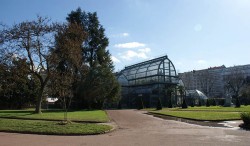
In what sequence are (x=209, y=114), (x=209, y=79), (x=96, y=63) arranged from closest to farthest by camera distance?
(x=209, y=114) → (x=96, y=63) → (x=209, y=79)

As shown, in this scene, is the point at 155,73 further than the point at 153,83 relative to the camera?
Yes

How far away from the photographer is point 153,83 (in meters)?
75.2

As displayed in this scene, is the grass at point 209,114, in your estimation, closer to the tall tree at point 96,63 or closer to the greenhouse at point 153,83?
the tall tree at point 96,63

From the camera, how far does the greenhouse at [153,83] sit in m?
74.9

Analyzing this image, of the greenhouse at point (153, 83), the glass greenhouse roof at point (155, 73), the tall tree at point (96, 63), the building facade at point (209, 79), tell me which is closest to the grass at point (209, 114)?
the tall tree at point (96, 63)

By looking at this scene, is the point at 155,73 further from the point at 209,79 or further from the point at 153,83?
the point at 209,79

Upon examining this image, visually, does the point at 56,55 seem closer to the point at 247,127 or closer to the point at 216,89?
the point at 247,127

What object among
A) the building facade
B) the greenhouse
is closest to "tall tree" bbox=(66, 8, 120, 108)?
the greenhouse

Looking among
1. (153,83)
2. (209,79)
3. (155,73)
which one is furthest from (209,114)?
(209,79)

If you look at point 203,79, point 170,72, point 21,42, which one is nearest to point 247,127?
point 21,42

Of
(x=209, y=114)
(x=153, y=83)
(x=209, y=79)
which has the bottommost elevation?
(x=209, y=114)

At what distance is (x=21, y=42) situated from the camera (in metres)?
36.3

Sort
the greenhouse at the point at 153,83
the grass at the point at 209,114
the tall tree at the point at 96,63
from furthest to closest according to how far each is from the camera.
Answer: the greenhouse at the point at 153,83
the tall tree at the point at 96,63
the grass at the point at 209,114

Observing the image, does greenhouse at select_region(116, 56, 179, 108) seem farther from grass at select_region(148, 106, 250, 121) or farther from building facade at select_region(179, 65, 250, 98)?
building facade at select_region(179, 65, 250, 98)
